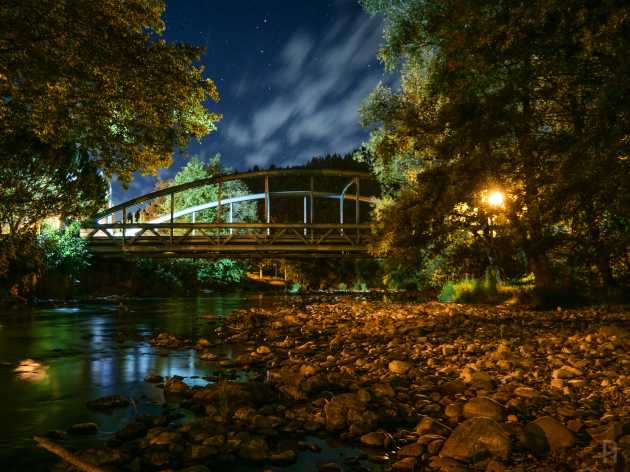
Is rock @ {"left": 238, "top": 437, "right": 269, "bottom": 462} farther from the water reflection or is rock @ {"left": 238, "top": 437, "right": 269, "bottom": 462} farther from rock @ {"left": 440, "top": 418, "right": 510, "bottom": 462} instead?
the water reflection

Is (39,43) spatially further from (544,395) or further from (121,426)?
(544,395)

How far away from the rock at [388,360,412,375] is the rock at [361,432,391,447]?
6.45 ft

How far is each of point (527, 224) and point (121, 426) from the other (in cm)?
782

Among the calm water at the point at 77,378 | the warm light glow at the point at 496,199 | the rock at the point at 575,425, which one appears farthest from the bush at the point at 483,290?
the rock at the point at 575,425

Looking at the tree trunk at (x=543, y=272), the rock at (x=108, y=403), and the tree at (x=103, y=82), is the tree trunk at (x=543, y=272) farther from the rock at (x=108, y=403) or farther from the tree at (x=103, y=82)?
the rock at (x=108, y=403)

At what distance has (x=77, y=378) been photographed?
5.84 m

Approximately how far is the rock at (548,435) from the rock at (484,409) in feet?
1.19

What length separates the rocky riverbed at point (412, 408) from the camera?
10.3 feet

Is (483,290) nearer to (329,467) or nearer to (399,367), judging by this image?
(399,367)

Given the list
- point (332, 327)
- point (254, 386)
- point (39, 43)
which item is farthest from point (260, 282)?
point (254, 386)

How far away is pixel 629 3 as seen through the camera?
5164 mm

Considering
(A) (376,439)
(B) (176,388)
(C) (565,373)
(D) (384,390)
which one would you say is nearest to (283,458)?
(A) (376,439)

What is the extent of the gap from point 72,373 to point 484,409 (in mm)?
5000

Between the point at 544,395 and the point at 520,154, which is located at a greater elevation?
the point at 520,154
